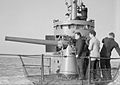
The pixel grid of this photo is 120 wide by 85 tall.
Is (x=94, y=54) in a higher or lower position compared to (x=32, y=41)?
lower

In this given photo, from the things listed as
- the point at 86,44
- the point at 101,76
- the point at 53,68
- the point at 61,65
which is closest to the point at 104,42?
the point at 86,44

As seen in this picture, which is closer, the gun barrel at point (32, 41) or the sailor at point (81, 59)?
the sailor at point (81, 59)

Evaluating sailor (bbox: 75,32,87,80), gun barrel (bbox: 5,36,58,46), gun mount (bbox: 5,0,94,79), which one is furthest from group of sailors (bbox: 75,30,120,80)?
gun barrel (bbox: 5,36,58,46)

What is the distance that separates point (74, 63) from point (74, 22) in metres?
1.53

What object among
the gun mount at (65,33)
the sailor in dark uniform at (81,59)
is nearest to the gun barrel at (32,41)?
the gun mount at (65,33)

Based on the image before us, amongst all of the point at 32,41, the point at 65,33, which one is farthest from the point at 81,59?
the point at 32,41

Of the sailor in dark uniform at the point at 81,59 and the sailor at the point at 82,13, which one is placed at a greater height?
the sailor at the point at 82,13

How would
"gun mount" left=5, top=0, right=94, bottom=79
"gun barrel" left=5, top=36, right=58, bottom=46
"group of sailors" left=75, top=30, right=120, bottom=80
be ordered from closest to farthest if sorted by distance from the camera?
"group of sailors" left=75, top=30, right=120, bottom=80, "gun mount" left=5, top=0, right=94, bottom=79, "gun barrel" left=5, top=36, right=58, bottom=46

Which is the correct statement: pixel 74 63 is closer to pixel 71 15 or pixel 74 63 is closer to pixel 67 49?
pixel 67 49

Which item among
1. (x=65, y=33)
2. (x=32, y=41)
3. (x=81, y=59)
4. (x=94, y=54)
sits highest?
(x=65, y=33)

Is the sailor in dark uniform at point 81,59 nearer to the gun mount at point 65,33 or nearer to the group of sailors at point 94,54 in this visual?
the group of sailors at point 94,54

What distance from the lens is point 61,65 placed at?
700 centimetres

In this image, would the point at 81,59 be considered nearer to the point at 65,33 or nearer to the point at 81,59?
the point at 81,59

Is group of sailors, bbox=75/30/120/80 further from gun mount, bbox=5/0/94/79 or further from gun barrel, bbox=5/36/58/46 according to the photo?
gun barrel, bbox=5/36/58/46
